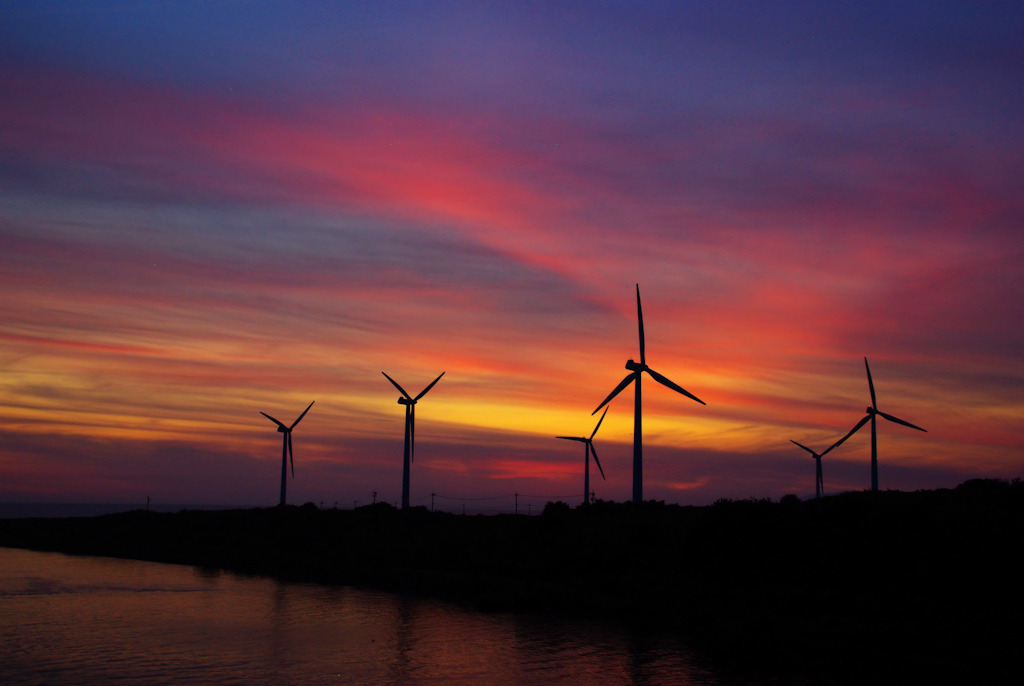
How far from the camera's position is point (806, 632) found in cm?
4750

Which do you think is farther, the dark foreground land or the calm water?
the dark foreground land

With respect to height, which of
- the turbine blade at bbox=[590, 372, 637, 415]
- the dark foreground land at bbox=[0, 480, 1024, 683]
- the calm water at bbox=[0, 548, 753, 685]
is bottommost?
the calm water at bbox=[0, 548, 753, 685]

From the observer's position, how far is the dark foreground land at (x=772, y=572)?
42.9 metres

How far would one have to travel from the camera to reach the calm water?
37.5 meters

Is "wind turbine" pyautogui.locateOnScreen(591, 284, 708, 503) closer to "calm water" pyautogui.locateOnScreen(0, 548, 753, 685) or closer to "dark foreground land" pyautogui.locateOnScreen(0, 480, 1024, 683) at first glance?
"dark foreground land" pyautogui.locateOnScreen(0, 480, 1024, 683)

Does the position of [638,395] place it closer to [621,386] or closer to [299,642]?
[621,386]

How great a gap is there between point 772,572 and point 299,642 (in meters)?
→ 32.0

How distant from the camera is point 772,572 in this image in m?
59.9

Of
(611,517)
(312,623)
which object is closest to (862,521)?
(611,517)

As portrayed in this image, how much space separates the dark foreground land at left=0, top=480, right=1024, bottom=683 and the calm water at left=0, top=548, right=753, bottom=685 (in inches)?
195

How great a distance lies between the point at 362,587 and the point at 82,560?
147 ft

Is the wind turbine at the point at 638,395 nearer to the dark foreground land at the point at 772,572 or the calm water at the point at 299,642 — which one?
the dark foreground land at the point at 772,572

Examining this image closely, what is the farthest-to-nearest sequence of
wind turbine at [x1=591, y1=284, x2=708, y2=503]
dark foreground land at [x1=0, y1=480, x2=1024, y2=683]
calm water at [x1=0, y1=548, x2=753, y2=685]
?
wind turbine at [x1=591, y1=284, x2=708, y2=503]
dark foreground land at [x1=0, y1=480, x2=1024, y2=683]
calm water at [x1=0, y1=548, x2=753, y2=685]

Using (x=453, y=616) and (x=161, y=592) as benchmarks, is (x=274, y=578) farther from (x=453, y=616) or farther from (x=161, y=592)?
(x=453, y=616)
